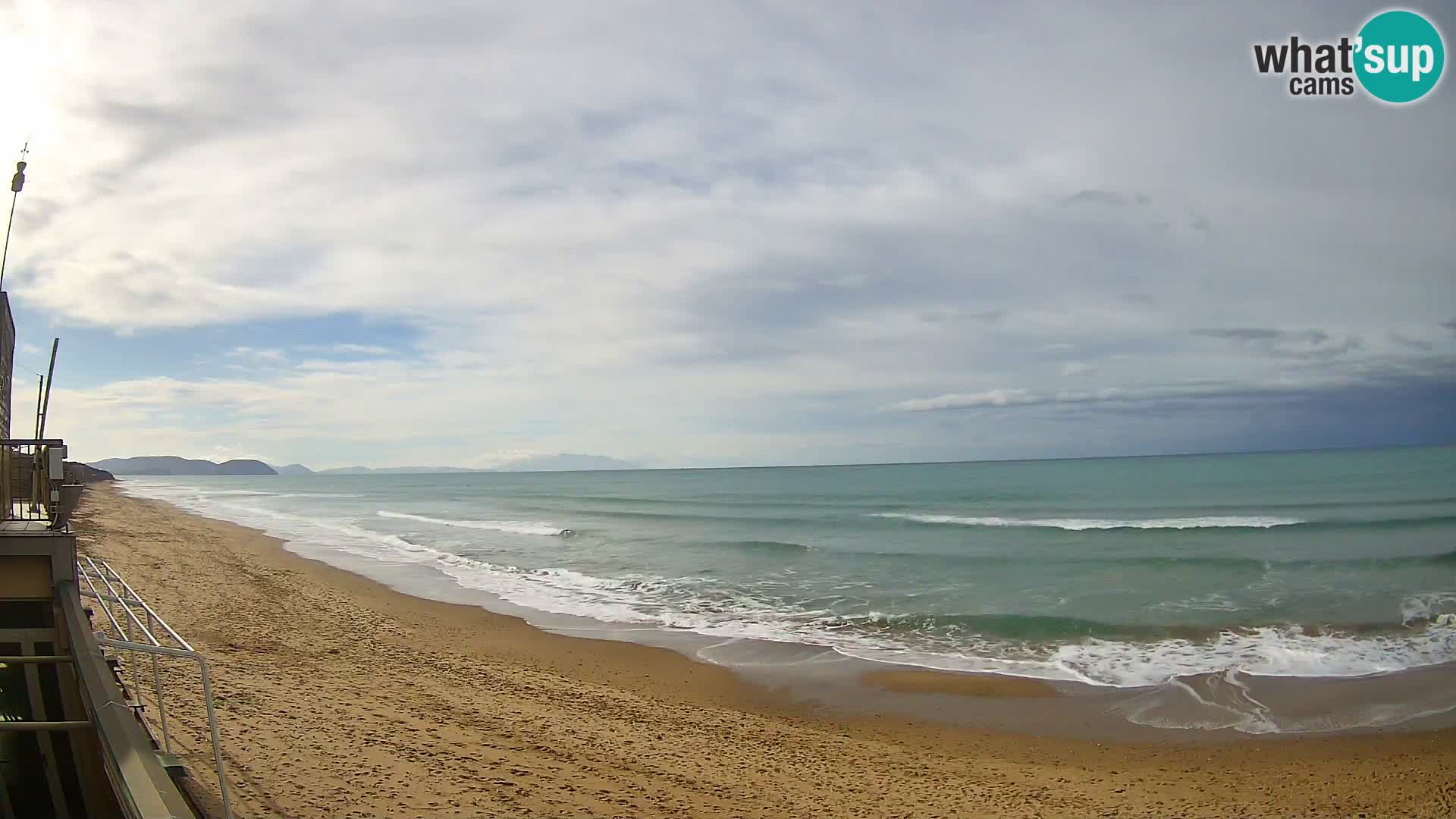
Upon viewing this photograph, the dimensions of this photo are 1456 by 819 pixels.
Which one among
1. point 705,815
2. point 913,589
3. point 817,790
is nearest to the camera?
point 705,815

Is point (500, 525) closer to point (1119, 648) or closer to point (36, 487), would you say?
point (36, 487)

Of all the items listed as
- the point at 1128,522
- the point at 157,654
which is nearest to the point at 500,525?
the point at 1128,522

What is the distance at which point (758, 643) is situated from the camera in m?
13.0

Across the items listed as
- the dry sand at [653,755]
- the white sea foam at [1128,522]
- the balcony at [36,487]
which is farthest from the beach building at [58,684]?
the white sea foam at [1128,522]

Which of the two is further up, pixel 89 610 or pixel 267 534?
pixel 89 610

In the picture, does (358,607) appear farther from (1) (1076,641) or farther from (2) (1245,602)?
(2) (1245,602)

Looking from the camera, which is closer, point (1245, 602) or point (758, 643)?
point (758, 643)

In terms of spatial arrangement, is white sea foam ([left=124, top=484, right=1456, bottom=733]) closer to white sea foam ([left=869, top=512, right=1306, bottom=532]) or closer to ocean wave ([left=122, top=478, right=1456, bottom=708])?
ocean wave ([left=122, top=478, right=1456, bottom=708])

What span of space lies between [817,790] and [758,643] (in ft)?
19.8

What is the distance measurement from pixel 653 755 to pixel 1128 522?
30449 millimetres

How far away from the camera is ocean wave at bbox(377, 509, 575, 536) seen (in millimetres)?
33625

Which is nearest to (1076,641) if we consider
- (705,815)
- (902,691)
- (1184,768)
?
(902,691)

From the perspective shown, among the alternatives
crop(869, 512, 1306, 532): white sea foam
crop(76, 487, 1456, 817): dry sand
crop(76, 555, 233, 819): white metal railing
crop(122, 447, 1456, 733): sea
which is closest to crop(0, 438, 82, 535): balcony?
crop(76, 555, 233, 819): white metal railing

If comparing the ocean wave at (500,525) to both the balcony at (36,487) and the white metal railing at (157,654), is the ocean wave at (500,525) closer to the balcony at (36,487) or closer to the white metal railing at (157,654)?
the white metal railing at (157,654)
